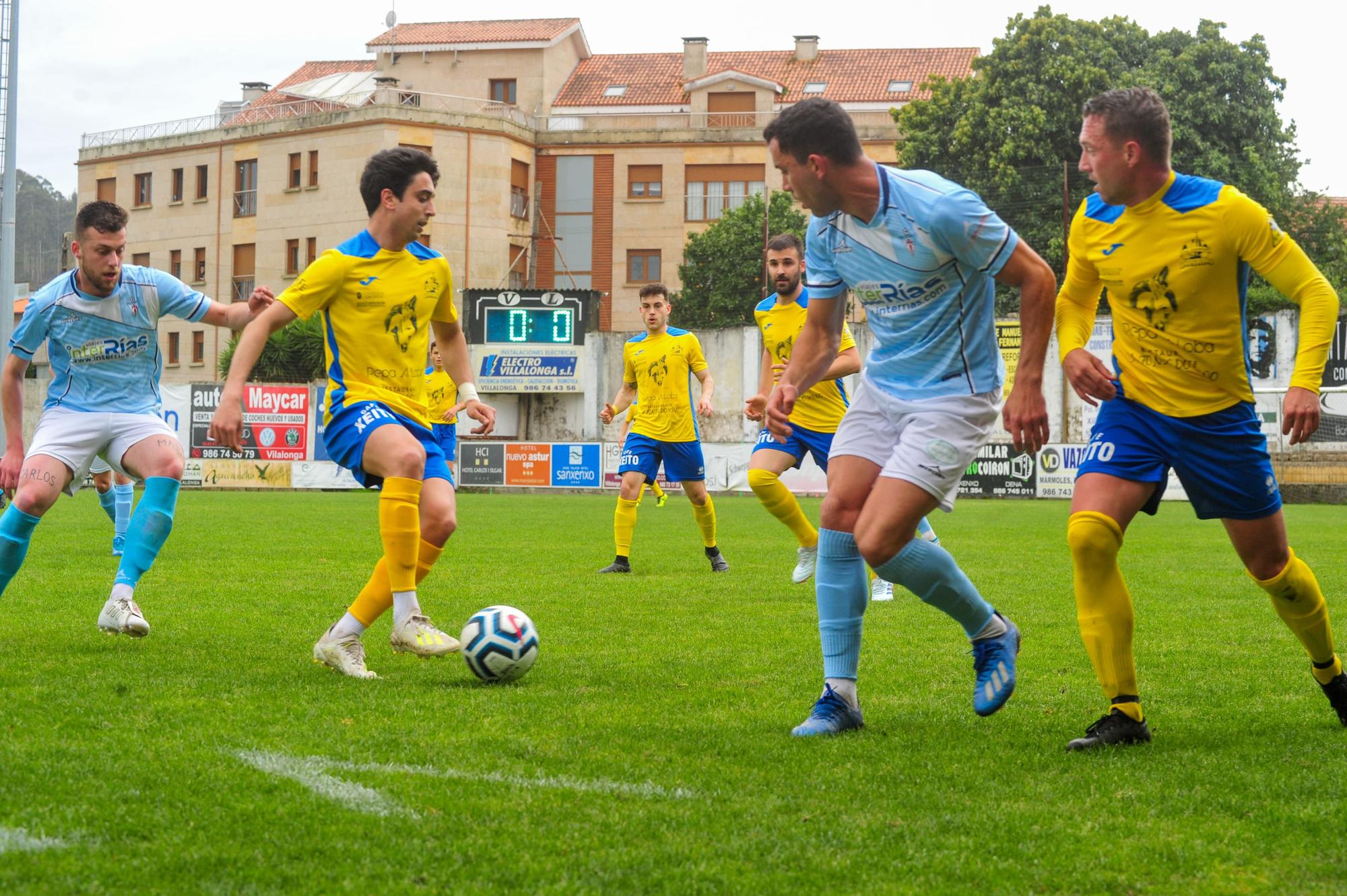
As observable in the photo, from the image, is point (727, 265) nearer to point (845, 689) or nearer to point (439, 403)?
point (439, 403)

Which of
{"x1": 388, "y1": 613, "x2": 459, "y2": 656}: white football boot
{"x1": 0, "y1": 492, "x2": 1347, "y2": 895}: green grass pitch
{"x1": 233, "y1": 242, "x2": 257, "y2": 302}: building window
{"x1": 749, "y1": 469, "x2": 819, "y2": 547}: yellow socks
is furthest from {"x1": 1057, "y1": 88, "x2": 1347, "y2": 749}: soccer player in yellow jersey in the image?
{"x1": 233, "y1": 242, "x2": 257, "y2": 302}: building window

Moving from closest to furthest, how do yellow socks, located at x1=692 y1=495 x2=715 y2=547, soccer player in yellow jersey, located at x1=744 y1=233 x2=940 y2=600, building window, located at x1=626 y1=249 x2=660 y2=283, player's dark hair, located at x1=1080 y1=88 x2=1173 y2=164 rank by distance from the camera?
player's dark hair, located at x1=1080 y1=88 x2=1173 y2=164, soccer player in yellow jersey, located at x1=744 y1=233 x2=940 y2=600, yellow socks, located at x1=692 y1=495 x2=715 y2=547, building window, located at x1=626 y1=249 x2=660 y2=283

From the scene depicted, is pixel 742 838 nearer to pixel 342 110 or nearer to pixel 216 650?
pixel 216 650

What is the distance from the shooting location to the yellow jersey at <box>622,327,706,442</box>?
12.3 metres

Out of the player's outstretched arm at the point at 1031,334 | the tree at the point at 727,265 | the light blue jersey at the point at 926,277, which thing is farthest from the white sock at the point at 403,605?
the tree at the point at 727,265

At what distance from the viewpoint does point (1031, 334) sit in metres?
4.68

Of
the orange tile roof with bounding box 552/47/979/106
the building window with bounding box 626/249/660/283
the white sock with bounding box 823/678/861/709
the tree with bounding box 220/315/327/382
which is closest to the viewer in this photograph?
the white sock with bounding box 823/678/861/709

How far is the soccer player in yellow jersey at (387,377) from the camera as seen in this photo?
598 cm

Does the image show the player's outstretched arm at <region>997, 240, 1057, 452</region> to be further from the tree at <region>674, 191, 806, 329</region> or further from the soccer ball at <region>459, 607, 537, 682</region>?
the tree at <region>674, 191, 806, 329</region>

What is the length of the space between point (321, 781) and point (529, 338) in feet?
128

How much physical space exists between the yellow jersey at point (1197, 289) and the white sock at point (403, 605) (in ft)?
10.2

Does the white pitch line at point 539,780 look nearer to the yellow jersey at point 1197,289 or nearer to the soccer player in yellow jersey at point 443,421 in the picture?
the yellow jersey at point 1197,289

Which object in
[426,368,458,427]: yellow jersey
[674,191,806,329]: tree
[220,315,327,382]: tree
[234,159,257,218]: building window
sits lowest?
[426,368,458,427]: yellow jersey

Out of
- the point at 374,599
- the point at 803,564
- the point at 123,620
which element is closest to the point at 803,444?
the point at 803,564
